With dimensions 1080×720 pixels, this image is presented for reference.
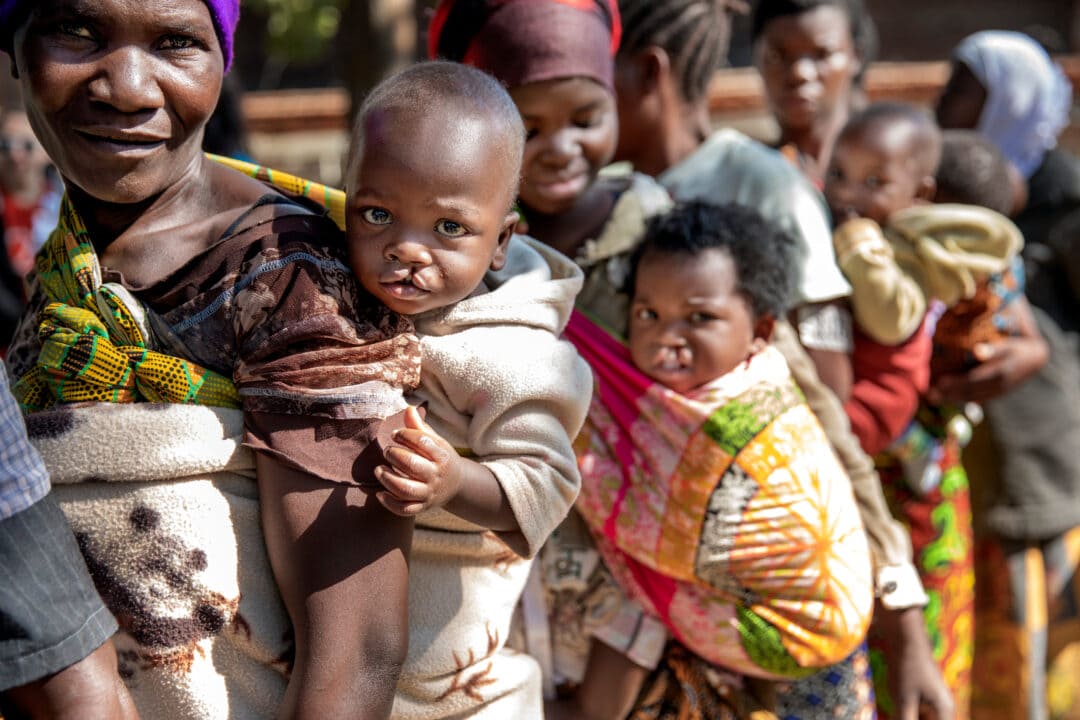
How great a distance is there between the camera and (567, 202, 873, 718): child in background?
2334 mm

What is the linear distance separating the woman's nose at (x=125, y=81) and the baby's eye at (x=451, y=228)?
436 mm

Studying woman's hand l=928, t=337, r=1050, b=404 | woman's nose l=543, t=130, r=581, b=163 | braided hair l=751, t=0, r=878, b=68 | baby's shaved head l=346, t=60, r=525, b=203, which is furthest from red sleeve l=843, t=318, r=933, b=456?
baby's shaved head l=346, t=60, r=525, b=203

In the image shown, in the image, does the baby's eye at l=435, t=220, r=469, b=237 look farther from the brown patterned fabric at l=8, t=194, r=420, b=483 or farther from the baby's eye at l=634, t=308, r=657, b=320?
the baby's eye at l=634, t=308, r=657, b=320

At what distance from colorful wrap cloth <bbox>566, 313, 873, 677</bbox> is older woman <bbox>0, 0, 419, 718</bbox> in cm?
81

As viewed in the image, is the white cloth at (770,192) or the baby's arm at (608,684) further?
the white cloth at (770,192)

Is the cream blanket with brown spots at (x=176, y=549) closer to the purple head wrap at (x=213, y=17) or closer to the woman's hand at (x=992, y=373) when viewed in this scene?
the purple head wrap at (x=213, y=17)

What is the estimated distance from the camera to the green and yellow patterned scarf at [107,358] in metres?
1.65

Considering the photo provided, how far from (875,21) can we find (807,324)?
11.4 metres

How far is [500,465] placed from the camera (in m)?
1.72

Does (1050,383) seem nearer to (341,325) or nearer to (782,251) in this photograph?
(782,251)

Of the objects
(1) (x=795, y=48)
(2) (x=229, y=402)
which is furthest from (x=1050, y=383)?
(2) (x=229, y=402)

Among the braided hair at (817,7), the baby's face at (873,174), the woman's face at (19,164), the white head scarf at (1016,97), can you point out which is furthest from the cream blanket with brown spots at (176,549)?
the woman's face at (19,164)

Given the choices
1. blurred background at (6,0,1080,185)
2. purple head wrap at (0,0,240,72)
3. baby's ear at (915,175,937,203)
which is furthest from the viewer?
blurred background at (6,0,1080,185)

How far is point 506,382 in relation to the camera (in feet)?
5.69
